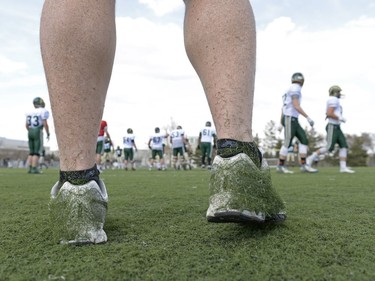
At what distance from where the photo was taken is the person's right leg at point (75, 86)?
3.60 ft

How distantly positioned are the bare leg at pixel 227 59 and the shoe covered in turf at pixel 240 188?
0.17ft

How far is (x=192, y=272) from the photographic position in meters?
0.82

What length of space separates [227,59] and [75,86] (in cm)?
45

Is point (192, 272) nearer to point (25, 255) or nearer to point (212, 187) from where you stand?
point (212, 187)

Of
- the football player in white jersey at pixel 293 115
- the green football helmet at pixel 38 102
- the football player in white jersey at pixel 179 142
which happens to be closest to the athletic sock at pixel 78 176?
the football player in white jersey at pixel 293 115

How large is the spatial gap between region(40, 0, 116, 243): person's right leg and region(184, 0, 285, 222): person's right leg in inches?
12.0

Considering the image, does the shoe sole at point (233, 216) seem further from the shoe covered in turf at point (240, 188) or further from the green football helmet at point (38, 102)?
the green football helmet at point (38, 102)

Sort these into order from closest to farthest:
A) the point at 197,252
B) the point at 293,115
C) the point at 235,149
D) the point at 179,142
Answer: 1. the point at 197,252
2. the point at 235,149
3. the point at 293,115
4. the point at 179,142

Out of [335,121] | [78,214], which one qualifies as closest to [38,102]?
[335,121]

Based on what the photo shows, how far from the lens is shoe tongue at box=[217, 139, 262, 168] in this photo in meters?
1.07

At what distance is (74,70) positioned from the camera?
1.12 metres

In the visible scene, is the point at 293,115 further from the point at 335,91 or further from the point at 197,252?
the point at 197,252

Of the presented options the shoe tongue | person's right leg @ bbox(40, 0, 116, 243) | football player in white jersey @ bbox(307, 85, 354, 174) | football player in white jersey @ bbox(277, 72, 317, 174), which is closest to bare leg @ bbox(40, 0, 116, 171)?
person's right leg @ bbox(40, 0, 116, 243)

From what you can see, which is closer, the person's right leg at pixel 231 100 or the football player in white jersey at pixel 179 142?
the person's right leg at pixel 231 100
